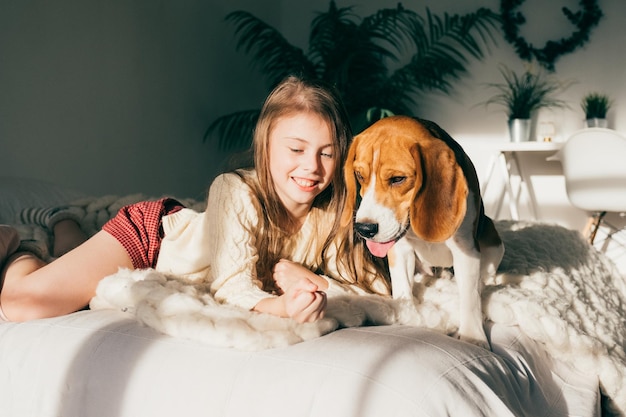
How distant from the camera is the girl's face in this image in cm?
165

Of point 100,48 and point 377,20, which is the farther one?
point 377,20

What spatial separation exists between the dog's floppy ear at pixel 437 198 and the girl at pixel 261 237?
347 millimetres

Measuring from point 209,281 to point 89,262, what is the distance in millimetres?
333

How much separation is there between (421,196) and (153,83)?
317 centimetres

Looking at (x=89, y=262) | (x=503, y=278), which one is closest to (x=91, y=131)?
(x=89, y=262)

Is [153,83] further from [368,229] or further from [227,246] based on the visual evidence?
[368,229]

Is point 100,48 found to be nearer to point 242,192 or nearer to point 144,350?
point 242,192

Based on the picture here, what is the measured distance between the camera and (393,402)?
0.97 meters

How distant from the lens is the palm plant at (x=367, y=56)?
180 inches

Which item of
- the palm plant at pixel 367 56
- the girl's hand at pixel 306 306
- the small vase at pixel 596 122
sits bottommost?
the girl's hand at pixel 306 306

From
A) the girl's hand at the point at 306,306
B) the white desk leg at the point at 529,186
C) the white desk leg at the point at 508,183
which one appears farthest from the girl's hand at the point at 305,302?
the white desk leg at the point at 529,186

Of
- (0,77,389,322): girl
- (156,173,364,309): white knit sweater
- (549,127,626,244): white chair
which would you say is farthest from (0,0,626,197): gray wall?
(156,173,364,309): white knit sweater

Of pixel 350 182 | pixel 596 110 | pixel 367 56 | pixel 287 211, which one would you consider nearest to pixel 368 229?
pixel 350 182

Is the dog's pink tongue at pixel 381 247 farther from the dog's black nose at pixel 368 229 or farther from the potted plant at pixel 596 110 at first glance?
the potted plant at pixel 596 110
